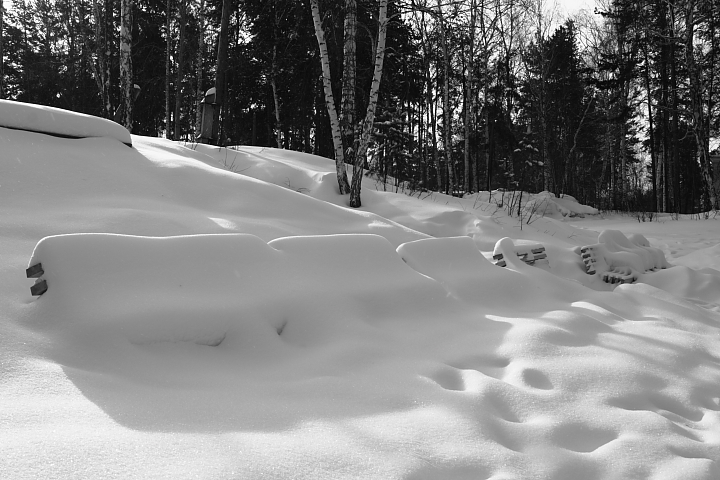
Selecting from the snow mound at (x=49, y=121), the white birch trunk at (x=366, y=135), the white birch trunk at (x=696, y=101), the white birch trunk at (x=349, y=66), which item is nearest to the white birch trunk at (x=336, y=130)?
the white birch trunk at (x=366, y=135)

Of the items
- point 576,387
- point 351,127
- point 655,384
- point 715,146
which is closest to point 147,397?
point 576,387

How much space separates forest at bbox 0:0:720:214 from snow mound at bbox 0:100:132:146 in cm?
514

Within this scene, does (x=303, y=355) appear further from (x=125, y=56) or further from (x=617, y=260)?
(x=125, y=56)

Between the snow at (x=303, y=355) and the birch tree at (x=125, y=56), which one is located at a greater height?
the birch tree at (x=125, y=56)

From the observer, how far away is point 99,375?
161cm

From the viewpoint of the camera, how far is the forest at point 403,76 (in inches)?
495

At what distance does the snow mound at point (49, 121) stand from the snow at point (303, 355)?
0.15 m

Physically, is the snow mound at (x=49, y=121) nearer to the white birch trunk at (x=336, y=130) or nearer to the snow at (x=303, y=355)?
the snow at (x=303, y=355)

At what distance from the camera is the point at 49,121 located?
3.86 meters

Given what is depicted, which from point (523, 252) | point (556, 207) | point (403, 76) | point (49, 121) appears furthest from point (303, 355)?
point (556, 207)

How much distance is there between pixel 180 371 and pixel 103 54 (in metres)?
16.3

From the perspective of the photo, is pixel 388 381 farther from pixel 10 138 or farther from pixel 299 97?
pixel 299 97

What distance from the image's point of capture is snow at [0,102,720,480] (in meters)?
1.32

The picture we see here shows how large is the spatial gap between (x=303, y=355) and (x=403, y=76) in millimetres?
11518
